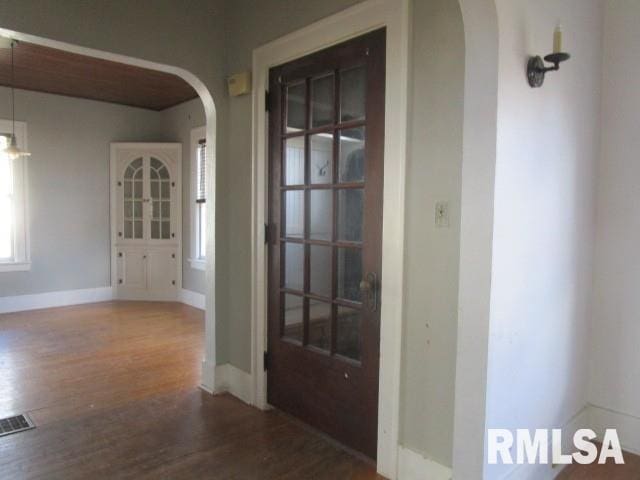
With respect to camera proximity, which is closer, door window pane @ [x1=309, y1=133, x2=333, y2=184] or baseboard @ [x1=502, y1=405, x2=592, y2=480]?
baseboard @ [x1=502, y1=405, x2=592, y2=480]

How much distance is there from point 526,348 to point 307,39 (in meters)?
1.98

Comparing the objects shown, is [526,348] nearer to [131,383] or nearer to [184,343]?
[131,383]

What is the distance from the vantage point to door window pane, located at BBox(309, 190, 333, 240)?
252cm

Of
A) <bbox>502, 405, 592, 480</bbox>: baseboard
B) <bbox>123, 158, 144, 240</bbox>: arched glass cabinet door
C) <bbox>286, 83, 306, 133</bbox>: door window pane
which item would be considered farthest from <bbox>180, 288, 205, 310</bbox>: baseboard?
<bbox>502, 405, 592, 480</bbox>: baseboard

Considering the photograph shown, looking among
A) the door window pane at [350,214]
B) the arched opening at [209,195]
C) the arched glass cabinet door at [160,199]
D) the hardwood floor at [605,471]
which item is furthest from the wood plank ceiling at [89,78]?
the hardwood floor at [605,471]

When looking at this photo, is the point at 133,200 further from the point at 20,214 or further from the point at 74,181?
the point at 20,214

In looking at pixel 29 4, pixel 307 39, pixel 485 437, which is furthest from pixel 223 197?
pixel 485 437

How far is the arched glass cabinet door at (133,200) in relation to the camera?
21.0ft

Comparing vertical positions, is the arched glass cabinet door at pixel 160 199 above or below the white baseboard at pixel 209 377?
above

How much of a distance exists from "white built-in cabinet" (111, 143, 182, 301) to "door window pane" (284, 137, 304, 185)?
13.1 ft

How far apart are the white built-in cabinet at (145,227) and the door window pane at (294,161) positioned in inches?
157

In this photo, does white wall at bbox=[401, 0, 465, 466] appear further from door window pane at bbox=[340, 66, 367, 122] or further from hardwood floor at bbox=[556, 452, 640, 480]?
hardwood floor at bbox=[556, 452, 640, 480]

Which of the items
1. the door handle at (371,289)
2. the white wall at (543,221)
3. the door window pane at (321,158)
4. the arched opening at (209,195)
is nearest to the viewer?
the white wall at (543,221)

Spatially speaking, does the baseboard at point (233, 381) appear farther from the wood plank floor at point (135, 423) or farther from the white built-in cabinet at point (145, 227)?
the white built-in cabinet at point (145, 227)
